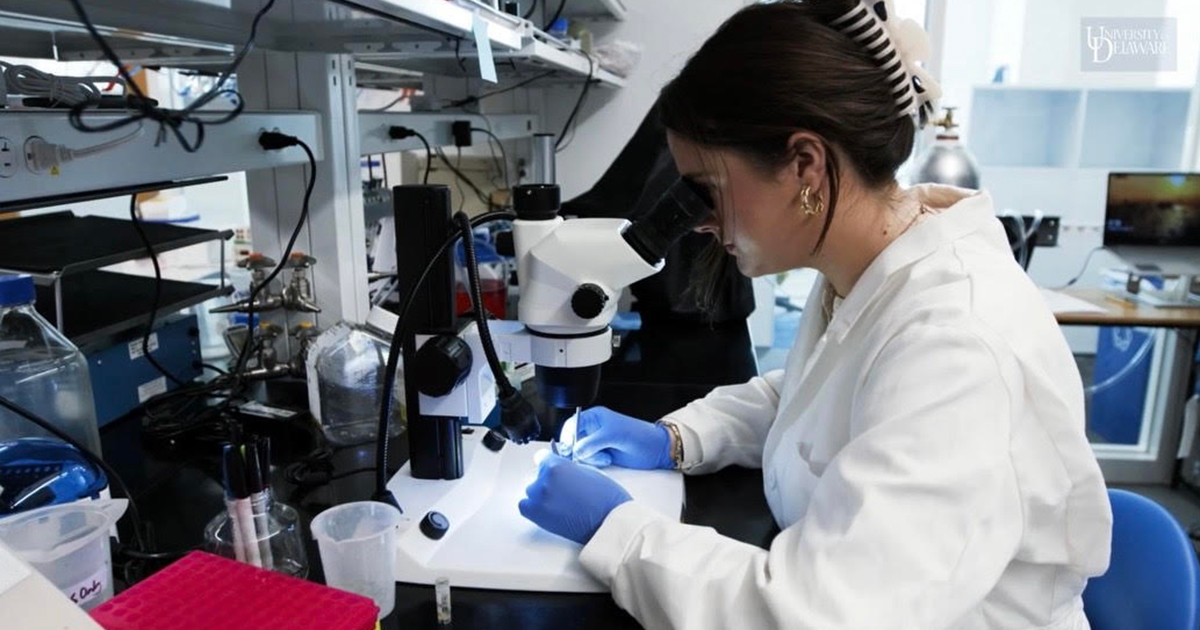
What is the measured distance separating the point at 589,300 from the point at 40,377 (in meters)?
0.72

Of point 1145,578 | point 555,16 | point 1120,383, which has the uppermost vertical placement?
point 555,16

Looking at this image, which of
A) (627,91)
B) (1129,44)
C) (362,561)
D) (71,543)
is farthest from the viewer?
(1129,44)

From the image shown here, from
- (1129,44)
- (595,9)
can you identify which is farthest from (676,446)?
(1129,44)

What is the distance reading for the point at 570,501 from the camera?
854mm

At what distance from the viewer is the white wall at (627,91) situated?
104 inches

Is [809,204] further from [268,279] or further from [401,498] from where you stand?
[268,279]

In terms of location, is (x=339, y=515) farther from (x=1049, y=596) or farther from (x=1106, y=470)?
(x=1106, y=470)

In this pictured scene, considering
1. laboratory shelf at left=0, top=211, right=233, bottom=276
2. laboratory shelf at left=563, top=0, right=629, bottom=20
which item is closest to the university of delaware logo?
laboratory shelf at left=563, top=0, right=629, bottom=20

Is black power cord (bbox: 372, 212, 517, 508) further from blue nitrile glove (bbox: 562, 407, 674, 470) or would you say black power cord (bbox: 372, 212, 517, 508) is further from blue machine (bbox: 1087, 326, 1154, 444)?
blue machine (bbox: 1087, 326, 1154, 444)

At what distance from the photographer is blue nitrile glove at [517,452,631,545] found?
85cm

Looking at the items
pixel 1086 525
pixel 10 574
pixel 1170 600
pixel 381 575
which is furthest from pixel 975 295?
pixel 10 574

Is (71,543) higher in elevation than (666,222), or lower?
lower

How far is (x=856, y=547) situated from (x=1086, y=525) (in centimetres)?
29

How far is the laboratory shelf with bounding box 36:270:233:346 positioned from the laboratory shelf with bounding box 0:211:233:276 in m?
0.05
